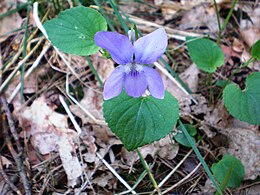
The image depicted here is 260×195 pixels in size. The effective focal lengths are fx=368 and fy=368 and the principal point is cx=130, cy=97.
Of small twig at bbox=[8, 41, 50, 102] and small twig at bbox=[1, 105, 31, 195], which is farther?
small twig at bbox=[8, 41, 50, 102]

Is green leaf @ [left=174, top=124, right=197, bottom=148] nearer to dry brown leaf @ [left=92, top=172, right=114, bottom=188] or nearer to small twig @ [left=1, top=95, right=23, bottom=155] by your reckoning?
dry brown leaf @ [left=92, top=172, right=114, bottom=188]

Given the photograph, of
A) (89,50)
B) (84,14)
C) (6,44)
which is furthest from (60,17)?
(6,44)

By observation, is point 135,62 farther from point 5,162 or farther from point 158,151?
point 5,162

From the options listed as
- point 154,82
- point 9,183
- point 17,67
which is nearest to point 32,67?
point 17,67

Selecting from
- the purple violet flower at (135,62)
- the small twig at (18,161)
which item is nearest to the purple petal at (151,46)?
the purple violet flower at (135,62)

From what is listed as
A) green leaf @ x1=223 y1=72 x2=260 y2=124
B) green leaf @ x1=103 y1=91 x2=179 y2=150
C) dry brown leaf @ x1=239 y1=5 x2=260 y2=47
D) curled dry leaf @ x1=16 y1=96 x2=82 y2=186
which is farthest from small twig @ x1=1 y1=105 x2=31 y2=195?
dry brown leaf @ x1=239 y1=5 x2=260 y2=47
